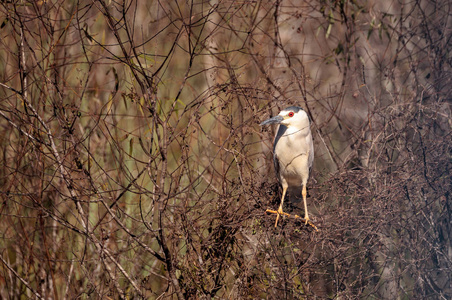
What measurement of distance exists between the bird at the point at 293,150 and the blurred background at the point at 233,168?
74 mm

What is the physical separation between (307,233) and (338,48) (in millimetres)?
1622

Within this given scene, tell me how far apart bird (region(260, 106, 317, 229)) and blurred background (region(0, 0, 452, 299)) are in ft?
0.24

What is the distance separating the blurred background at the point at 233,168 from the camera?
1.74 metres

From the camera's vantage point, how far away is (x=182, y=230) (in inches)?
72.1

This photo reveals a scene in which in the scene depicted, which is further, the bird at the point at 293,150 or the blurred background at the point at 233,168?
the bird at the point at 293,150

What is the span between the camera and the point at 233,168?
214 cm

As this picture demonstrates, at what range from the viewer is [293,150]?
202 cm

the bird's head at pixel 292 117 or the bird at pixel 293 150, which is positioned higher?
the bird's head at pixel 292 117

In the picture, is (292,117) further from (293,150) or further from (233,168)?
(233,168)

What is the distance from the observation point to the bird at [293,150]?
1948mm

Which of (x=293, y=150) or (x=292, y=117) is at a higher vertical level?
(x=292, y=117)

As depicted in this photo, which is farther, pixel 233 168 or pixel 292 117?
pixel 233 168

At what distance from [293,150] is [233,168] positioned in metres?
0.28

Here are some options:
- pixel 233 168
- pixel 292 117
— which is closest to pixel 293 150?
pixel 292 117
